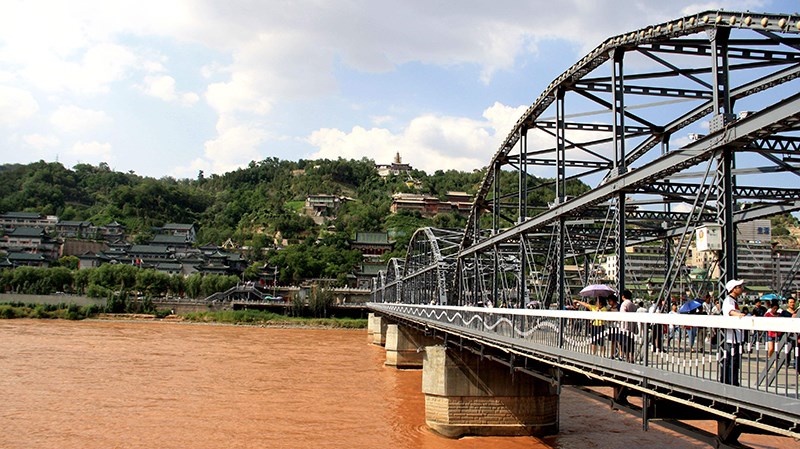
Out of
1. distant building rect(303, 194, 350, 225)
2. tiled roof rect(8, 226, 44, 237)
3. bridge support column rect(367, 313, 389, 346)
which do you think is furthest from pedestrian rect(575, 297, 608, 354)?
distant building rect(303, 194, 350, 225)

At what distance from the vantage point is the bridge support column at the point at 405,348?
48938mm

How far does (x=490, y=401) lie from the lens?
24734 mm

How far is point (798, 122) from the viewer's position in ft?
33.8

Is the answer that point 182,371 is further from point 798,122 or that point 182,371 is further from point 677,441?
point 798,122

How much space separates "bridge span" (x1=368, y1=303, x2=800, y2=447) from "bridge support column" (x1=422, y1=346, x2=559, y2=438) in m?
0.04

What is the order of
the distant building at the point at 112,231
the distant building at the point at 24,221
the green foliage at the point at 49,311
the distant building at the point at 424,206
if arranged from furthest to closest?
the distant building at the point at 424,206
the distant building at the point at 112,231
the distant building at the point at 24,221
the green foliage at the point at 49,311

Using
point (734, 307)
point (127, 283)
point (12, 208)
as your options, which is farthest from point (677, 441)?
point (12, 208)

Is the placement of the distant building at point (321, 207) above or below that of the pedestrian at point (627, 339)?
above

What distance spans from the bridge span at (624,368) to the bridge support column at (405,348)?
18912 mm

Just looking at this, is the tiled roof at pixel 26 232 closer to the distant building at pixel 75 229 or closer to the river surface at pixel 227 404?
the distant building at pixel 75 229

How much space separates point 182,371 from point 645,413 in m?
36.2

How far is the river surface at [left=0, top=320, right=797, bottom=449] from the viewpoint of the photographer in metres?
24.1

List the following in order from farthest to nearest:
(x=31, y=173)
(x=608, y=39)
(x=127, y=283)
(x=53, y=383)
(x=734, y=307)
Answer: (x=31, y=173)
(x=127, y=283)
(x=53, y=383)
(x=608, y=39)
(x=734, y=307)

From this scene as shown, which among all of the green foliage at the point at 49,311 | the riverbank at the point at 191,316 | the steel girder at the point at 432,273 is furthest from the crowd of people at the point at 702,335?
the green foliage at the point at 49,311
